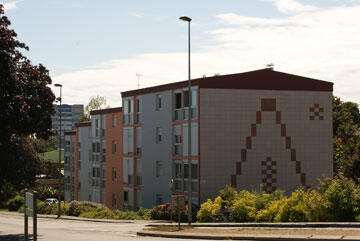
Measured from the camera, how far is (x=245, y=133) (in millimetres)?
38531

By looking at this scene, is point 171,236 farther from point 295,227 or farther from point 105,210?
point 105,210

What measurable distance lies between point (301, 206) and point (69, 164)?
49370mm

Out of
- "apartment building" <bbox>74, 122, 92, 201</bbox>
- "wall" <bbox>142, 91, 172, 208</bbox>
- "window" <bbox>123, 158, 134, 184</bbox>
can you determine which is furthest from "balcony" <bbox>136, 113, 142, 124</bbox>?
"apartment building" <bbox>74, 122, 92, 201</bbox>

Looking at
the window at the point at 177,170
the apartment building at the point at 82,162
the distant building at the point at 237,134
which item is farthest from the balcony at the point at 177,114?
the apartment building at the point at 82,162

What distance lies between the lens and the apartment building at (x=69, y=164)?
6875 centimetres

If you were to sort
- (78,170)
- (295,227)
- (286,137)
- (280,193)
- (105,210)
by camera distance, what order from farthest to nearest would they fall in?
(78,170), (105,210), (286,137), (280,193), (295,227)

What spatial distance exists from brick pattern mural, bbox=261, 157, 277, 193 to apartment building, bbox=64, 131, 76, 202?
3416 centimetres

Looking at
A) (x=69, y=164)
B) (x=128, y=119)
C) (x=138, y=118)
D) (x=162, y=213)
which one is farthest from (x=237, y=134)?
(x=69, y=164)

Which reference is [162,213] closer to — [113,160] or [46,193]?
→ [113,160]

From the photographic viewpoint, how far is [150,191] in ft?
144

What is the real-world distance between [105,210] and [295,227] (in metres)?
24.0

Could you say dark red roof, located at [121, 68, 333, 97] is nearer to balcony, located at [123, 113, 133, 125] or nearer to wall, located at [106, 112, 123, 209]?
balcony, located at [123, 113, 133, 125]

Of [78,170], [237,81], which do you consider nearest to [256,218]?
[237,81]

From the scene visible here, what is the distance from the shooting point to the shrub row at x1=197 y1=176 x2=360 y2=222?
890 inches
